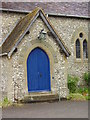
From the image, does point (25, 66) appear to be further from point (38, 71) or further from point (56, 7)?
point (56, 7)

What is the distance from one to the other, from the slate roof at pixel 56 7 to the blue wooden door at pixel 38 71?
4043 mm

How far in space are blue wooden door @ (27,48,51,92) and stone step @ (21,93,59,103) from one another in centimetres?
41

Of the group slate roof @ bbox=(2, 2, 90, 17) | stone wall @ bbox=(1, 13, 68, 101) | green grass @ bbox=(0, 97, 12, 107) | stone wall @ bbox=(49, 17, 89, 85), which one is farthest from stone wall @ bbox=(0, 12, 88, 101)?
stone wall @ bbox=(49, 17, 89, 85)

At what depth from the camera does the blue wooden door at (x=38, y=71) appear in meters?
15.8

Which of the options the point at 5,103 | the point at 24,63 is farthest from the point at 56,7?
the point at 5,103

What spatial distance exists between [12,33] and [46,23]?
8.10 ft

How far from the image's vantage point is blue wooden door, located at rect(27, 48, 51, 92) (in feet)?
51.8

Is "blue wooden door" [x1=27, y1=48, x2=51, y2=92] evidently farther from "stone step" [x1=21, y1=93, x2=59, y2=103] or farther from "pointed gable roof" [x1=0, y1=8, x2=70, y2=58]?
"pointed gable roof" [x1=0, y1=8, x2=70, y2=58]

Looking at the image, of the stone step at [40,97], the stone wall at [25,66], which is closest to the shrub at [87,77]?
the stone wall at [25,66]

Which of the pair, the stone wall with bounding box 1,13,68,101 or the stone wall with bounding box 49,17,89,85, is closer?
the stone wall with bounding box 1,13,68,101

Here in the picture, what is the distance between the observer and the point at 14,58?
602 inches

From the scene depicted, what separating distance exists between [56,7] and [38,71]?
6.75 meters

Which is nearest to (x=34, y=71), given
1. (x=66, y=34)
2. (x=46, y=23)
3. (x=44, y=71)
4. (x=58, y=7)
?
(x=44, y=71)

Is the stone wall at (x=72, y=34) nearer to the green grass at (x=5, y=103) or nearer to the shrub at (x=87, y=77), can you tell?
the shrub at (x=87, y=77)
